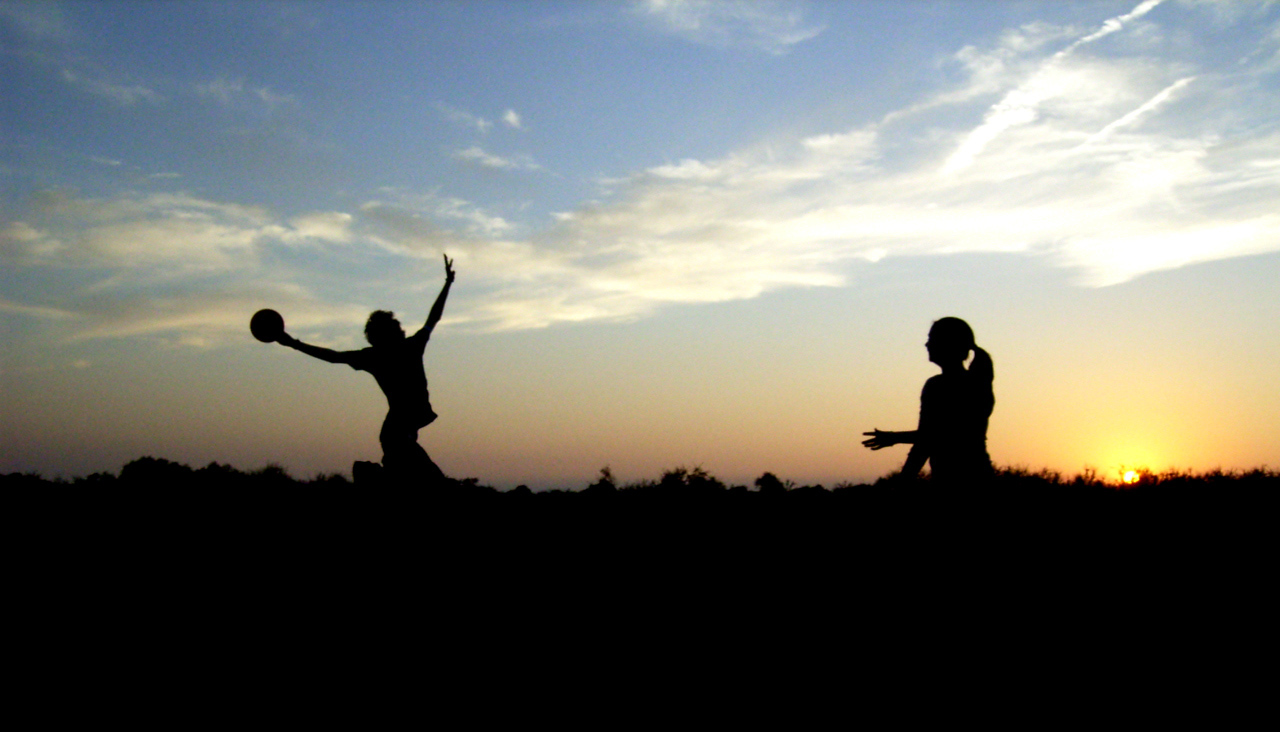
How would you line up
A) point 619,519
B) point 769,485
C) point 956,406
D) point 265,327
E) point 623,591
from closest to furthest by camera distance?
point 956,406
point 623,591
point 265,327
point 619,519
point 769,485

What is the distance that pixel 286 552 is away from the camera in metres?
7.44

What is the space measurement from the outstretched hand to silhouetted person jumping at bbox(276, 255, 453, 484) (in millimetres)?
4358

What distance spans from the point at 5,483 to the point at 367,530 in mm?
5978

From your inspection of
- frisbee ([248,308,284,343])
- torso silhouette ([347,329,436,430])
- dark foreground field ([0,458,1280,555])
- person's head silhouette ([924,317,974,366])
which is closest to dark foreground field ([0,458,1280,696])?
dark foreground field ([0,458,1280,555])

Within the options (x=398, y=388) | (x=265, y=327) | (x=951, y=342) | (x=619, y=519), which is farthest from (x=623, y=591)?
Answer: (x=265, y=327)

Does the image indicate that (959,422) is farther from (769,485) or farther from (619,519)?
(769,485)

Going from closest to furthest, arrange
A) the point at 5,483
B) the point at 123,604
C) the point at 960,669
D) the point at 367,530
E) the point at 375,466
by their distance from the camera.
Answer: the point at 960,669 → the point at 123,604 → the point at 367,530 → the point at 375,466 → the point at 5,483

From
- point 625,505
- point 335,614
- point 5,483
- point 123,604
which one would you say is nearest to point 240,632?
point 335,614

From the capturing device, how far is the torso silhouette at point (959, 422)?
634 cm

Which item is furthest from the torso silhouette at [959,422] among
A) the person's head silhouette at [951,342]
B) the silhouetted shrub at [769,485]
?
the silhouetted shrub at [769,485]

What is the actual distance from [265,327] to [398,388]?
4.46ft

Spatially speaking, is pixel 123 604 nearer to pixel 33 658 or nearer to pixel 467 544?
pixel 33 658

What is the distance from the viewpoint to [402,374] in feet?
29.0

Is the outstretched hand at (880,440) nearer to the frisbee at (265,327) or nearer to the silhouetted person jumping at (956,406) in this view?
the silhouetted person jumping at (956,406)
